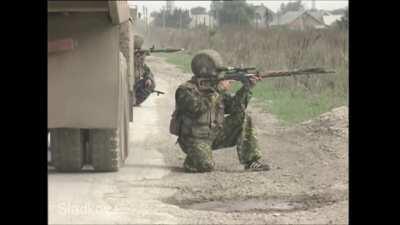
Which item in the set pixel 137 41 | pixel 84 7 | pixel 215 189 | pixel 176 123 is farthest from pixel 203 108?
pixel 137 41

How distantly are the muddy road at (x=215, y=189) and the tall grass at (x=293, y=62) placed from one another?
190cm

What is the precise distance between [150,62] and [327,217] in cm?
2201

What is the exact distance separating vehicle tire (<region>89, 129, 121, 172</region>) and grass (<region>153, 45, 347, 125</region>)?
5.20 m

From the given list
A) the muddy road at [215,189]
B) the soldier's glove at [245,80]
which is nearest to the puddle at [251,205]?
the muddy road at [215,189]

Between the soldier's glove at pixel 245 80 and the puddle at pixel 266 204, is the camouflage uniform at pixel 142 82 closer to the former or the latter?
the soldier's glove at pixel 245 80

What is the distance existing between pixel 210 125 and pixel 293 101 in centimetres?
728

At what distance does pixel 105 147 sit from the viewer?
7.72 m

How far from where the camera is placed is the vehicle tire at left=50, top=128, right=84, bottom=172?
765cm

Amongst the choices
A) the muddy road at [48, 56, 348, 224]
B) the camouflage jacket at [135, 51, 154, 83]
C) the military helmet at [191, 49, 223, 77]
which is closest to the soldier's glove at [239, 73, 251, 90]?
the military helmet at [191, 49, 223, 77]

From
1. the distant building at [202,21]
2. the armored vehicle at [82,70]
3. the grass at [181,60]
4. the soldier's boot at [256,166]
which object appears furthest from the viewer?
the distant building at [202,21]

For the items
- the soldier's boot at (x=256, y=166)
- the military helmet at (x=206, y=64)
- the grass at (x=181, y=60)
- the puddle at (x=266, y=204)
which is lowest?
the grass at (x=181, y=60)

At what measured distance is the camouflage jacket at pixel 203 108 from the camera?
7.83 metres

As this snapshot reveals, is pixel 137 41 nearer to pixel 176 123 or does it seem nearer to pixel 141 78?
pixel 141 78
